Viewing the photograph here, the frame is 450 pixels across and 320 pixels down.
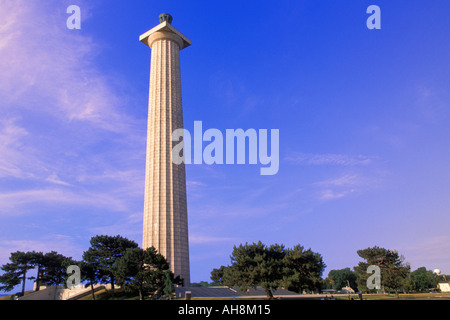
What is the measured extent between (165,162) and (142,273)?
23.3 m

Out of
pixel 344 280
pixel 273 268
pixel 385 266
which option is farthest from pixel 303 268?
pixel 344 280

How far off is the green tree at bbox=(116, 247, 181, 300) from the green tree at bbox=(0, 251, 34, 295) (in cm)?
2980

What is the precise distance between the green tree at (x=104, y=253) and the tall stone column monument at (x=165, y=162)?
16.3 feet

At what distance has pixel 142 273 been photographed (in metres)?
45.7

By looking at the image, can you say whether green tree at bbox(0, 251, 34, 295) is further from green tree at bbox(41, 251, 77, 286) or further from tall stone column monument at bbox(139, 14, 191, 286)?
tall stone column monument at bbox(139, 14, 191, 286)

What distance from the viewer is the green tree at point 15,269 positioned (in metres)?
65.3

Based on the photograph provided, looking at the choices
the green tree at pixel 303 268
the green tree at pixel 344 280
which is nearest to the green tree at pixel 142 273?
the green tree at pixel 303 268

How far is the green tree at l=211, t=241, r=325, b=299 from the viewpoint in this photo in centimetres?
4253

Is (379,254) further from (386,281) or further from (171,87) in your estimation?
(171,87)

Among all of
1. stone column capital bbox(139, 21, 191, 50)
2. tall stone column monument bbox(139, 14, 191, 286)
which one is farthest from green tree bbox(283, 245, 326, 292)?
stone column capital bbox(139, 21, 191, 50)

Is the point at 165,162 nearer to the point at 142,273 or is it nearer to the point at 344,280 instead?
the point at 142,273

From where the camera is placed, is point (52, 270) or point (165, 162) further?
point (52, 270)

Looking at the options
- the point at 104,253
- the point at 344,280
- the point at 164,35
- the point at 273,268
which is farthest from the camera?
the point at 344,280
